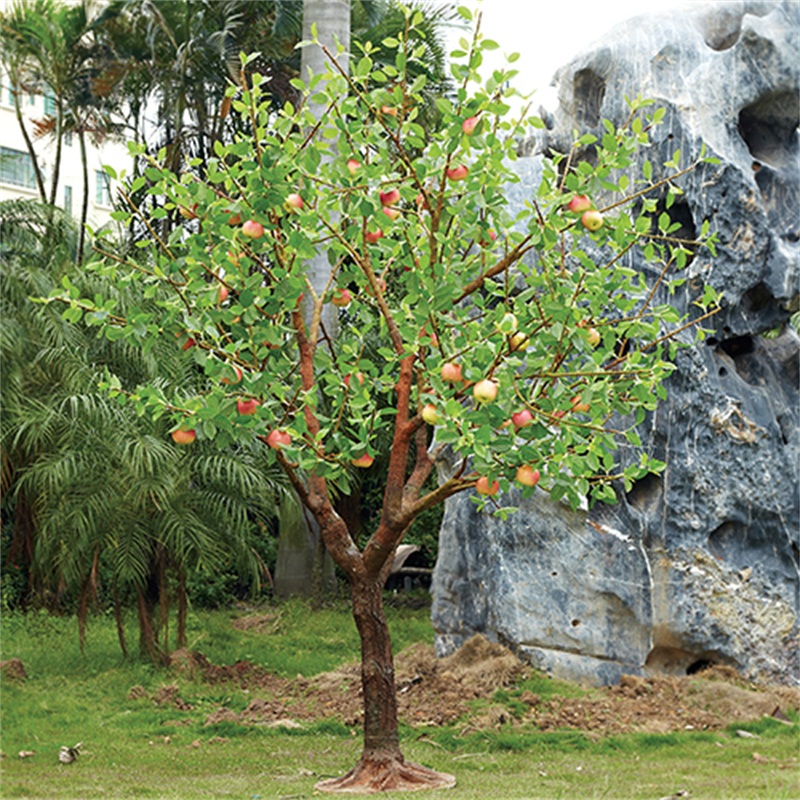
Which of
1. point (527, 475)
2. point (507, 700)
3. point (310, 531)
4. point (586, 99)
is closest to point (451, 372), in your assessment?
point (527, 475)

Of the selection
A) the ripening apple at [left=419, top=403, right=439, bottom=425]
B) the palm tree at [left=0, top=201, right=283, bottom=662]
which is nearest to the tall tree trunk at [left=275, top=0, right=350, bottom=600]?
the palm tree at [left=0, top=201, right=283, bottom=662]

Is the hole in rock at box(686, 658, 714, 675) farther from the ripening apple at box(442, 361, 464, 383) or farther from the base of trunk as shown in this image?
the ripening apple at box(442, 361, 464, 383)

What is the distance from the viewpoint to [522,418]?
5.89 meters

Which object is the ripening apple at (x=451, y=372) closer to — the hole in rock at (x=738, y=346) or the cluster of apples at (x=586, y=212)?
the cluster of apples at (x=586, y=212)

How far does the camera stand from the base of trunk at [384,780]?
22.3 feet

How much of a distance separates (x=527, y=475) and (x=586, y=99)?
574cm

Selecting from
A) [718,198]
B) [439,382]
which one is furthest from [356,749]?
[718,198]

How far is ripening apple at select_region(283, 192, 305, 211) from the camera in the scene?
6.26 meters

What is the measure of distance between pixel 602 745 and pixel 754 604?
2381 millimetres

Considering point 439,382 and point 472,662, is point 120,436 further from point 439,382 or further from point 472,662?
point 439,382

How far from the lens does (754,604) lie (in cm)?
991

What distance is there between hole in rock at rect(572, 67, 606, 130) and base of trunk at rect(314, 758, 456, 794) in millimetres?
6117

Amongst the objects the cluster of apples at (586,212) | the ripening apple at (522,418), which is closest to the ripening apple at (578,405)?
the ripening apple at (522,418)

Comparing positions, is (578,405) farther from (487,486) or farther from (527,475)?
(487,486)
